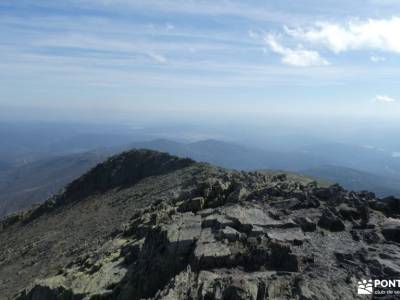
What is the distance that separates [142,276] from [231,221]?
22.0 ft

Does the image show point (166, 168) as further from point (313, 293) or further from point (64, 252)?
point (313, 293)

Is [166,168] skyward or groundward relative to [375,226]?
groundward

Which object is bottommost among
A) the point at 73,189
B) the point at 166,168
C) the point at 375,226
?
the point at 73,189

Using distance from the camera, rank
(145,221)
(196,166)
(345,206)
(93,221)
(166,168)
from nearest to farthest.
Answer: (345,206)
(145,221)
(93,221)
(196,166)
(166,168)

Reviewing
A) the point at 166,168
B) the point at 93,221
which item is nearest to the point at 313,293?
the point at 93,221

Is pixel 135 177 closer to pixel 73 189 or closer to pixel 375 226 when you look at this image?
pixel 73 189

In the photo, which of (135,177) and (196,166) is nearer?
(196,166)

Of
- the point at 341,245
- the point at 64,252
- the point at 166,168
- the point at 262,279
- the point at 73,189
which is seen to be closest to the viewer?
the point at 262,279

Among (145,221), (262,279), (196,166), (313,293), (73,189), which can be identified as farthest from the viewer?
(73,189)

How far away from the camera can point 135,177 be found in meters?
78.4

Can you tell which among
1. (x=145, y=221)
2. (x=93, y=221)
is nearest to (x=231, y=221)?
(x=145, y=221)

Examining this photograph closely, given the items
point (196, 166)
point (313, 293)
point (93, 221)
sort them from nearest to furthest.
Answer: point (313, 293) < point (93, 221) < point (196, 166)

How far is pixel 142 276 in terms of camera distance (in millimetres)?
26547

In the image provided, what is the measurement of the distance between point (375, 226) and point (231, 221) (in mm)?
9062
